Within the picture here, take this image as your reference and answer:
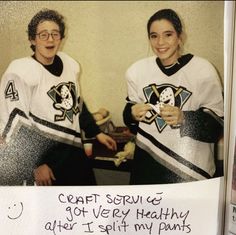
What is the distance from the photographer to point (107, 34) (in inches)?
18.0

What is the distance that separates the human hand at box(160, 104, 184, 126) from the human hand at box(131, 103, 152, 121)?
0.02 metres

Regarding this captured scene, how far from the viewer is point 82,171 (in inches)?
18.5

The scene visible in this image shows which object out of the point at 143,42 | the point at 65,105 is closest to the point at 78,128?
the point at 65,105

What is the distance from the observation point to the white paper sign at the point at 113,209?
18.6 inches

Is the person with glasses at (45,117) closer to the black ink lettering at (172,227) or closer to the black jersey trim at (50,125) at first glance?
the black jersey trim at (50,125)

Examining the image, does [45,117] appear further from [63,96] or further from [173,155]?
[173,155]

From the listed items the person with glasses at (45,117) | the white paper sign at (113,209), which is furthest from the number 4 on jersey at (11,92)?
the white paper sign at (113,209)

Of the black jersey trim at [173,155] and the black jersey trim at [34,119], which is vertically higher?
the black jersey trim at [34,119]

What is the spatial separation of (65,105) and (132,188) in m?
0.15

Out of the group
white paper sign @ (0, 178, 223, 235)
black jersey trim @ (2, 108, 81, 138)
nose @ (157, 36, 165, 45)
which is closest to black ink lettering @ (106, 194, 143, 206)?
white paper sign @ (0, 178, 223, 235)

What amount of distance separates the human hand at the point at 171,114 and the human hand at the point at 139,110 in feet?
0.06

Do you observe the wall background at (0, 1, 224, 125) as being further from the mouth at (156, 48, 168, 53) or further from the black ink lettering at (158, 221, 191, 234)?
the black ink lettering at (158, 221, 191, 234)

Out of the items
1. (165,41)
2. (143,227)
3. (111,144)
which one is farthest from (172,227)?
(165,41)

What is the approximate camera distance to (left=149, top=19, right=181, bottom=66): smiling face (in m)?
0.46
